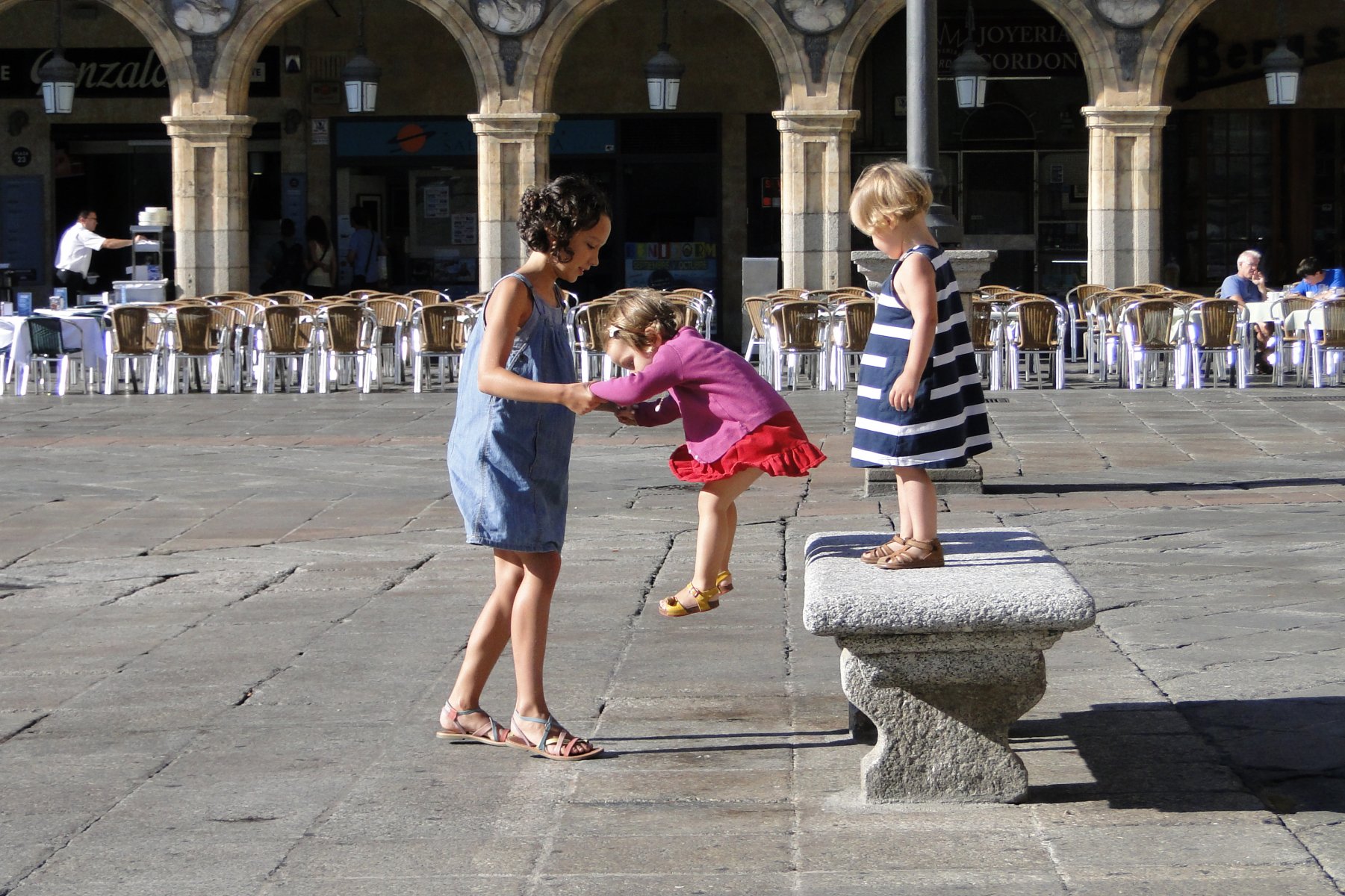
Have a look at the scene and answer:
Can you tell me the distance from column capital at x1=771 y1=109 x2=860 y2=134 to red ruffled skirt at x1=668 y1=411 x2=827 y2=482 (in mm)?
14656

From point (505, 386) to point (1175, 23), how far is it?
16654mm

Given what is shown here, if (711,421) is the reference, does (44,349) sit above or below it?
above

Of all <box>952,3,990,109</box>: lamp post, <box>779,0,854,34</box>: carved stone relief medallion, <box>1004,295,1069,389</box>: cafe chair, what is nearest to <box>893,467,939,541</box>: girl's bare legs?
<box>1004,295,1069,389</box>: cafe chair

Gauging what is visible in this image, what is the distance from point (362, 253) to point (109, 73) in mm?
4160

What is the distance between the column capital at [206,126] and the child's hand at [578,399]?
646 inches

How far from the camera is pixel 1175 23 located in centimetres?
1958

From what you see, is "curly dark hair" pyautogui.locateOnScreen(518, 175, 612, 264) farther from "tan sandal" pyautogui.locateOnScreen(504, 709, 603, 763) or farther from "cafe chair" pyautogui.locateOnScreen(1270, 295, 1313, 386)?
"cafe chair" pyautogui.locateOnScreen(1270, 295, 1313, 386)

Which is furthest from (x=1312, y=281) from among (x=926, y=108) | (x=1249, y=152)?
(x=926, y=108)

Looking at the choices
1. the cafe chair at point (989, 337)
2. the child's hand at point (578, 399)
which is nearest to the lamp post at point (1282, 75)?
the cafe chair at point (989, 337)

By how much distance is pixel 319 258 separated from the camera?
2066 centimetres

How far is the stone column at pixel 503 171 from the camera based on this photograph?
19797mm

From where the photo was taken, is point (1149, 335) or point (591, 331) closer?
point (1149, 335)

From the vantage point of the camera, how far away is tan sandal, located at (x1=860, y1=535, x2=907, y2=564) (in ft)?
15.1

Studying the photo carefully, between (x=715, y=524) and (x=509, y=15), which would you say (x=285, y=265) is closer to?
(x=509, y=15)
